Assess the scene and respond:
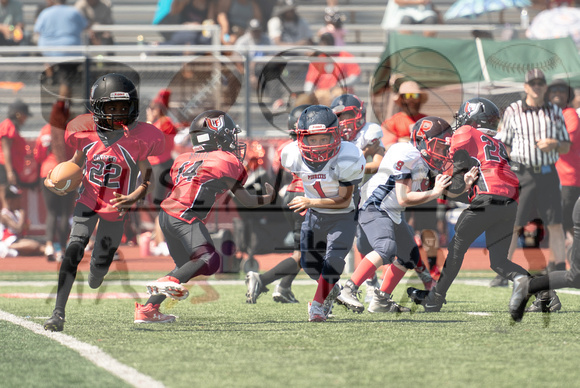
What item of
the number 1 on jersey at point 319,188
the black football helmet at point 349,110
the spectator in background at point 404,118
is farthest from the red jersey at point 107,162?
the spectator in background at point 404,118

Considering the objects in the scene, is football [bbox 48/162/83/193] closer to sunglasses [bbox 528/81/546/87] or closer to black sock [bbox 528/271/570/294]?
black sock [bbox 528/271/570/294]

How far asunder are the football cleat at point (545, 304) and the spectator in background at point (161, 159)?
5011 millimetres

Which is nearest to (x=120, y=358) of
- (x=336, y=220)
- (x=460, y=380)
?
(x=460, y=380)

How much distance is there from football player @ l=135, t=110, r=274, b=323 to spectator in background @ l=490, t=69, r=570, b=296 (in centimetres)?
363

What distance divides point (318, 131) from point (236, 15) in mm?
8532

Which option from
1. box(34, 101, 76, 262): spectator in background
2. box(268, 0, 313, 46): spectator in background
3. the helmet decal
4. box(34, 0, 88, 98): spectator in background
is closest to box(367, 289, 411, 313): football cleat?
the helmet decal

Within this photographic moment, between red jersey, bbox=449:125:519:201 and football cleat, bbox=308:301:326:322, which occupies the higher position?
red jersey, bbox=449:125:519:201

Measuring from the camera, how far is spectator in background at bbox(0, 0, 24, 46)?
13.6 meters

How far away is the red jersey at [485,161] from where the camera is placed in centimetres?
635

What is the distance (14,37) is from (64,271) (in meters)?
9.08

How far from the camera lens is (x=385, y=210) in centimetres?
669

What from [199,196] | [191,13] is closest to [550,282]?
[199,196]

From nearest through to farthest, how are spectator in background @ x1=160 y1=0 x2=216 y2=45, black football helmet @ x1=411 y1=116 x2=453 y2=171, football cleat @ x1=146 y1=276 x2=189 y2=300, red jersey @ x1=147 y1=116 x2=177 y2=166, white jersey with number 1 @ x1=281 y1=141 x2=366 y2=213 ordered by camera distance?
football cleat @ x1=146 y1=276 x2=189 y2=300
white jersey with number 1 @ x1=281 y1=141 x2=366 y2=213
black football helmet @ x1=411 y1=116 x2=453 y2=171
red jersey @ x1=147 y1=116 x2=177 y2=166
spectator in background @ x1=160 y1=0 x2=216 y2=45

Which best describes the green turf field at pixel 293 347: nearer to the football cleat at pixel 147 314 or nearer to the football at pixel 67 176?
the football cleat at pixel 147 314
